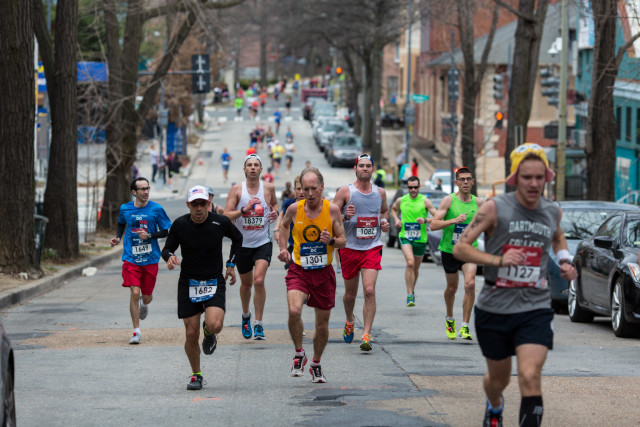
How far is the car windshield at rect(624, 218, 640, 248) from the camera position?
1373cm

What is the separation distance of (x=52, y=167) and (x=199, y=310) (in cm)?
1586

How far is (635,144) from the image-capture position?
124ft

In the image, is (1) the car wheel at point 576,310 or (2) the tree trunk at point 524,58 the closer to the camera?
(1) the car wheel at point 576,310

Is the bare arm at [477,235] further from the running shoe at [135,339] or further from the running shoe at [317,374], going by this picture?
the running shoe at [135,339]

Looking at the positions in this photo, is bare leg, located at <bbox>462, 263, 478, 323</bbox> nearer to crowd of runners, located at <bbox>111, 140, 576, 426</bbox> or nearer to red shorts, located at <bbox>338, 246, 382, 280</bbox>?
crowd of runners, located at <bbox>111, 140, 576, 426</bbox>

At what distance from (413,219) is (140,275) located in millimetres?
4900

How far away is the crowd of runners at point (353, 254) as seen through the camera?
679 centimetres

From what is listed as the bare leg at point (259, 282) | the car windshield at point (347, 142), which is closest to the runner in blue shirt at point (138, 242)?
the bare leg at point (259, 282)

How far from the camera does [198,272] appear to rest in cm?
942

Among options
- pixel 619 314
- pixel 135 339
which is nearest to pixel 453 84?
pixel 619 314

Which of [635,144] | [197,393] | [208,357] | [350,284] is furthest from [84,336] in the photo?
[635,144]

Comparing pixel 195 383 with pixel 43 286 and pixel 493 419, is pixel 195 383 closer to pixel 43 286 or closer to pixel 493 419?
pixel 493 419

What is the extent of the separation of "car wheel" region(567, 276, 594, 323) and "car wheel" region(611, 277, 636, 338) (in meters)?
1.57

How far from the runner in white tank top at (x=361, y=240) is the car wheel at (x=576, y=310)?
4174 millimetres
